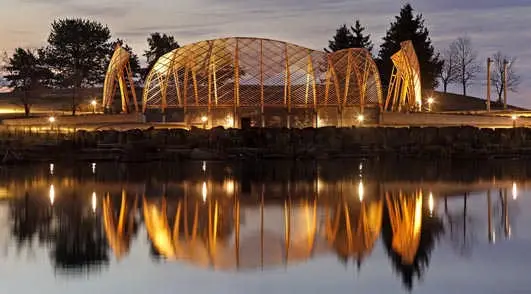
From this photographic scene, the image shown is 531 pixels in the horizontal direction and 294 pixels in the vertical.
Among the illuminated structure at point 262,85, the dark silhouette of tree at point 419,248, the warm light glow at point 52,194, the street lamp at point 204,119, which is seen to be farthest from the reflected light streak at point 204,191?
the illuminated structure at point 262,85

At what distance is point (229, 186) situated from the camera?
3750 cm

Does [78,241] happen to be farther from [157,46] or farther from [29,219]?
[157,46]

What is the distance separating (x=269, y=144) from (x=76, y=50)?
149 ft

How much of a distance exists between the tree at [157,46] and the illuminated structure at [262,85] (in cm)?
3391

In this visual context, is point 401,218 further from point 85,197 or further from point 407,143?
point 407,143

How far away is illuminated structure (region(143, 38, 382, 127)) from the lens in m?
70.2

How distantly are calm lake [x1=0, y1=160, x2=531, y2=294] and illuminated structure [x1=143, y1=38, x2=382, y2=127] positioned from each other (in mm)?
27951

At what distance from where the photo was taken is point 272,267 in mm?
20266

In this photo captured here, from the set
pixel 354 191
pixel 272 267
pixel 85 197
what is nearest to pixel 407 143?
pixel 354 191

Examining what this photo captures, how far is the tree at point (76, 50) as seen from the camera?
9844 centimetres

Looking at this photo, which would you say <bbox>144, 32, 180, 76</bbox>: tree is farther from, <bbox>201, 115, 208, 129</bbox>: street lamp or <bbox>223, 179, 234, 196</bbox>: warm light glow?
<bbox>223, 179, 234, 196</bbox>: warm light glow

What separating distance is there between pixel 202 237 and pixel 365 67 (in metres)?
49.8

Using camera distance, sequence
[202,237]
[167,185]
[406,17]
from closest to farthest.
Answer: [202,237], [167,185], [406,17]

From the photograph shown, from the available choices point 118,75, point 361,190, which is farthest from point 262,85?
point 361,190
